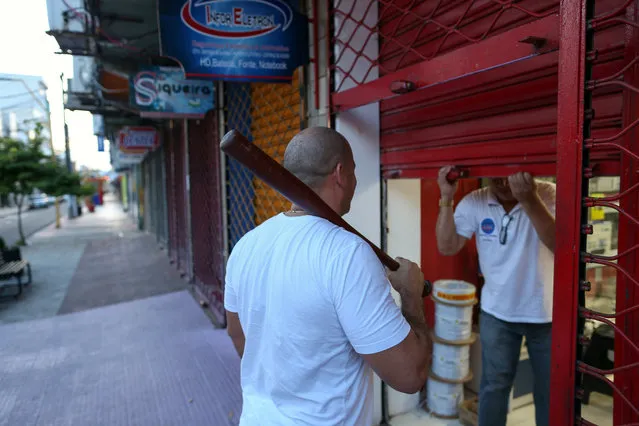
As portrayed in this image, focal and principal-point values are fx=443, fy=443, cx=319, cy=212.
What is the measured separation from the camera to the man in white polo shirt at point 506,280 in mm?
2486

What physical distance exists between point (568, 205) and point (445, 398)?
2421 mm

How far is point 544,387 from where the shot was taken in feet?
8.25

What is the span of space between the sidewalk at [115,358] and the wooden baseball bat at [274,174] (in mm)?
2823

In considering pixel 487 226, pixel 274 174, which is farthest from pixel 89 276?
pixel 274 174

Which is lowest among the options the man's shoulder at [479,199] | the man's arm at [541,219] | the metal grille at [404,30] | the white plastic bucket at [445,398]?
the white plastic bucket at [445,398]

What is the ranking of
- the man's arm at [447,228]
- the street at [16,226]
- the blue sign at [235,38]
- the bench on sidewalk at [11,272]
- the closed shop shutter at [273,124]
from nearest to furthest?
the man's arm at [447,228] < the blue sign at [235,38] < the closed shop shutter at [273,124] < the bench on sidewalk at [11,272] < the street at [16,226]

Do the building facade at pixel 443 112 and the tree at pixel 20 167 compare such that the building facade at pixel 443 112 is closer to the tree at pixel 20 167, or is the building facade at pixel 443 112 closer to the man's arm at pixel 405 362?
the man's arm at pixel 405 362

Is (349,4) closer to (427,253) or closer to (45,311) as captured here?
(427,253)

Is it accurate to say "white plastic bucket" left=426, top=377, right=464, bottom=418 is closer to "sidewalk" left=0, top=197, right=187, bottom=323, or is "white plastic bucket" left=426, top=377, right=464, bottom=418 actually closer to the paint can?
the paint can

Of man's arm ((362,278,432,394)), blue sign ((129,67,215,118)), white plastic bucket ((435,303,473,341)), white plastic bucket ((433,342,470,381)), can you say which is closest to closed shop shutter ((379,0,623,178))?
man's arm ((362,278,432,394))

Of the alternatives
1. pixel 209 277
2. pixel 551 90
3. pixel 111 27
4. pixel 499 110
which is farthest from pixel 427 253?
pixel 111 27

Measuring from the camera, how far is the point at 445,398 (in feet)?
11.4

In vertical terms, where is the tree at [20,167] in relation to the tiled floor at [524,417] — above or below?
above

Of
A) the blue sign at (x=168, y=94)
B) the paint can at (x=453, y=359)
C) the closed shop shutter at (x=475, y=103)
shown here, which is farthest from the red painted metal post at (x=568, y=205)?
the blue sign at (x=168, y=94)
